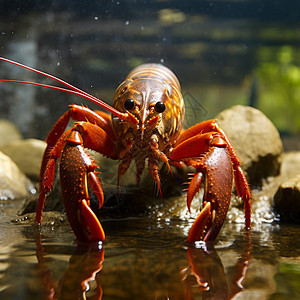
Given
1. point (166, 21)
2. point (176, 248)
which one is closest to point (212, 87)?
point (166, 21)

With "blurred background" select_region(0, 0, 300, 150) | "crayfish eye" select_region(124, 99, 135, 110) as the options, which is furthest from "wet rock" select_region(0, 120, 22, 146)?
"crayfish eye" select_region(124, 99, 135, 110)

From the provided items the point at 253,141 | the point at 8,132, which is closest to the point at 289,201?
the point at 253,141

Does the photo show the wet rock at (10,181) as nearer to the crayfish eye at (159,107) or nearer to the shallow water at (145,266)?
the shallow water at (145,266)

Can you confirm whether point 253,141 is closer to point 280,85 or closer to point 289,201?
point 289,201

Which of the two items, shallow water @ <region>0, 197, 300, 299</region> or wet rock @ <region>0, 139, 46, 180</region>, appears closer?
shallow water @ <region>0, 197, 300, 299</region>

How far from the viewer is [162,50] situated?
6.32m

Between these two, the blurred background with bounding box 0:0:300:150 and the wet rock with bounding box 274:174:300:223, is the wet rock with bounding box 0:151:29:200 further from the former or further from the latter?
the wet rock with bounding box 274:174:300:223

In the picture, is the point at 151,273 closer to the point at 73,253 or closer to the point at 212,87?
the point at 73,253

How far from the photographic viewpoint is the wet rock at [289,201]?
3436mm

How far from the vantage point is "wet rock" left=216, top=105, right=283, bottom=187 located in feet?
13.6

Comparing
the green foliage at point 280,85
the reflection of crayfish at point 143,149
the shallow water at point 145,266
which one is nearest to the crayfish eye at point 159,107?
the reflection of crayfish at point 143,149

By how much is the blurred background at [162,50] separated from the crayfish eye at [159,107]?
57.3 inches

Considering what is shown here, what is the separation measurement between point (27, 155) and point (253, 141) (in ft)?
9.98

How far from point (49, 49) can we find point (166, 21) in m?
2.03
